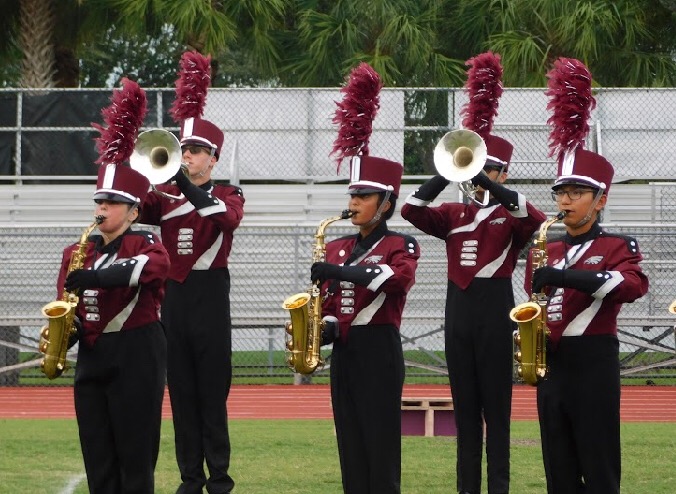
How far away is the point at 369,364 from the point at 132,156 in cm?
171

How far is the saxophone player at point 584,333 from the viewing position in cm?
659

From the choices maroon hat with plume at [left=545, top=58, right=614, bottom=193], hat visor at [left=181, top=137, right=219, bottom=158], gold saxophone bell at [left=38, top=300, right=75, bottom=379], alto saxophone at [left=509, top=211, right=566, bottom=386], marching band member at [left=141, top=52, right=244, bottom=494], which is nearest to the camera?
alto saxophone at [left=509, top=211, right=566, bottom=386]

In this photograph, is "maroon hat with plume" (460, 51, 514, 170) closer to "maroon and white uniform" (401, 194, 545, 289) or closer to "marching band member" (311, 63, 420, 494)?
"maroon and white uniform" (401, 194, 545, 289)

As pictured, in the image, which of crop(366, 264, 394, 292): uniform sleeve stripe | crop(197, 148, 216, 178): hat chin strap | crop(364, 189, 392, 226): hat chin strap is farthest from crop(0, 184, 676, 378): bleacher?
crop(366, 264, 394, 292): uniform sleeve stripe

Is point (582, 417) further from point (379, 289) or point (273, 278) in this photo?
point (273, 278)

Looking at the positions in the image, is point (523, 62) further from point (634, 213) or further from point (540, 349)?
point (540, 349)

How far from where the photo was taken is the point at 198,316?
8242 mm

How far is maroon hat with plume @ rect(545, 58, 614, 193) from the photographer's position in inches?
272

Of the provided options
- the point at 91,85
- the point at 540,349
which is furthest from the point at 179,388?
the point at 91,85

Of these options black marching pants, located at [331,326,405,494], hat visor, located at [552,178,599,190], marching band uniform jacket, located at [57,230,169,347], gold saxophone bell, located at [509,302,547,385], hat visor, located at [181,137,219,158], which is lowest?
black marching pants, located at [331,326,405,494]

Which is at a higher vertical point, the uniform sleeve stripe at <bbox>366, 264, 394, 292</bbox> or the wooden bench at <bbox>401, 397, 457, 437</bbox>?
the uniform sleeve stripe at <bbox>366, 264, 394, 292</bbox>

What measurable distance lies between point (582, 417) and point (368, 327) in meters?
1.16

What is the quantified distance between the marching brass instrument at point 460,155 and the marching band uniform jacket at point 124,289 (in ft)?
5.09

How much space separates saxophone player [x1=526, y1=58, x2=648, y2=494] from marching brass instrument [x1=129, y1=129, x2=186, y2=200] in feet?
6.59
